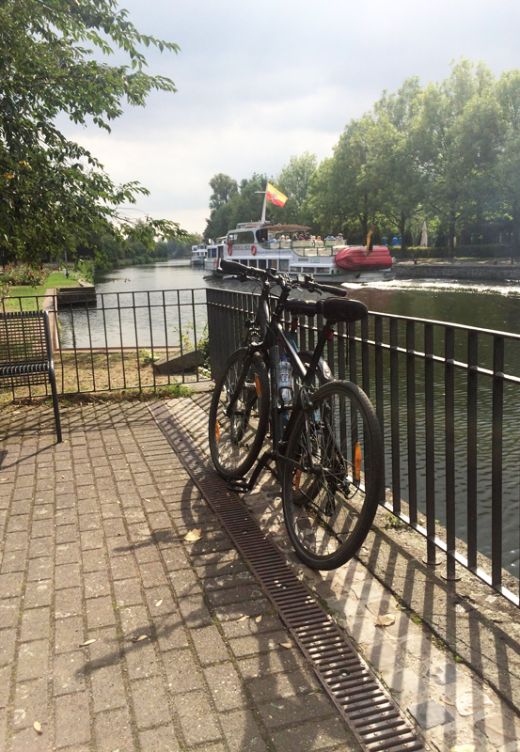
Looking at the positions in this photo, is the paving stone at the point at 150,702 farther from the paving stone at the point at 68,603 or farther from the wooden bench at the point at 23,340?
the wooden bench at the point at 23,340

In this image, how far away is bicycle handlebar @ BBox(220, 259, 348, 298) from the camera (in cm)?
349

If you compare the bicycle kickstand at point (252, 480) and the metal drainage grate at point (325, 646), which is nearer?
the metal drainage grate at point (325, 646)

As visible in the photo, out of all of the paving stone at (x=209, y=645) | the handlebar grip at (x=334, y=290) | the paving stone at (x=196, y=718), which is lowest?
the paving stone at (x=209, y=645)

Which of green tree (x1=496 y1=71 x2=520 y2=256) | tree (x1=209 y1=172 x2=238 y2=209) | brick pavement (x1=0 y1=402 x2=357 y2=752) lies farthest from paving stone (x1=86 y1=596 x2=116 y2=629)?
tree (x1=209 y1=172 x2=238 y2=209)

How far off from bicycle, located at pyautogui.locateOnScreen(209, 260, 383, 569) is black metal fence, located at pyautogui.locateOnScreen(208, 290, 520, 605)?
0.25 m

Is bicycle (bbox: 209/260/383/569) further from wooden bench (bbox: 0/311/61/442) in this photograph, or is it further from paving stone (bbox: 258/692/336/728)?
wooden bench (bbox: 0/311/61/442)

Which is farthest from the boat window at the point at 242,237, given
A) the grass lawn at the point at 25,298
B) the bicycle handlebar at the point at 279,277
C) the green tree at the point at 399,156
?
the bicycle handlebar at the point at 279,277

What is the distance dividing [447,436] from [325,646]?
1086mm

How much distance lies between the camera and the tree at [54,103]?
778 centimetres

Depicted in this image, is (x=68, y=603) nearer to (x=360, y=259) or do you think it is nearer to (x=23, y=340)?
(x=23, y=340)

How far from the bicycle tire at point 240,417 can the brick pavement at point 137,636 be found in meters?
0.35

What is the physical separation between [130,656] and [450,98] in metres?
→ 52.8

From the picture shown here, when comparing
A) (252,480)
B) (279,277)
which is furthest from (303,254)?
(252,480)

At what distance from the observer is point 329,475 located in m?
3.13
